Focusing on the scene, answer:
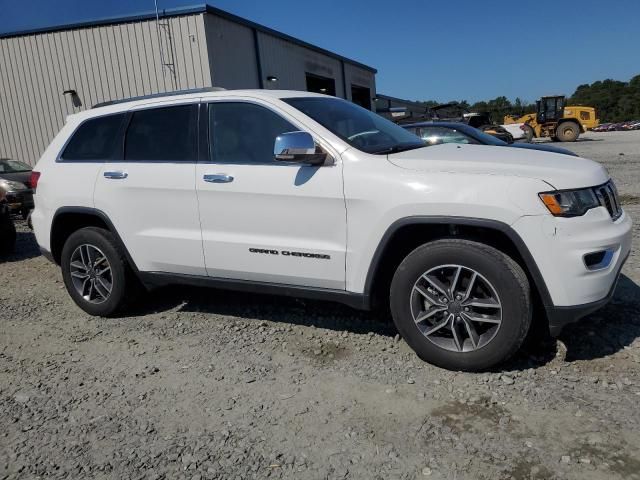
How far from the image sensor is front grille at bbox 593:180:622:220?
127 inches

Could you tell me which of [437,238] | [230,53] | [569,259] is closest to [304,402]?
[437,238]

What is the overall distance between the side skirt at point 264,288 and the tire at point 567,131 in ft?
105

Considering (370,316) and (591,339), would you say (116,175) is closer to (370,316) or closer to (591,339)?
(370,316)

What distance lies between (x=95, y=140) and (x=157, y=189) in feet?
3.28

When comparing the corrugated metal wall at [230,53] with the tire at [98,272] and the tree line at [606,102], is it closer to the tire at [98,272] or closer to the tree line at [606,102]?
the tire at [98,272]

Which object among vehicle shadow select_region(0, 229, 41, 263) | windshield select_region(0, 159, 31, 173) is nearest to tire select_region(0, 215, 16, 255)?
vehicle shadow select_region(0, 229, 41, 263)

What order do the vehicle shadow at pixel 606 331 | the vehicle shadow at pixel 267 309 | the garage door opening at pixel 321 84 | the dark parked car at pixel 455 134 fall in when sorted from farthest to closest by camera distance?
1. the garage door opening at pixel 321 84
2. the dark parked car at pixel 455 134
3. the vehicle shadow at pixel 267 309
4. the vehicle shadow at pixel 606 331

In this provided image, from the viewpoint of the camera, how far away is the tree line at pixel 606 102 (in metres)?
87.8

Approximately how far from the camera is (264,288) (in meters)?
3.98

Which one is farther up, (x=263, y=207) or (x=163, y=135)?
(x=163, y=135)

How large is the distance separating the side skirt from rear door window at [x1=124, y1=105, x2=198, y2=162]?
→ 954 mm

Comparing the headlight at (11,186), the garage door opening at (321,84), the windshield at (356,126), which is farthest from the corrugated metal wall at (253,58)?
the windshield at (356,126)

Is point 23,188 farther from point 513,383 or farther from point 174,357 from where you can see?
point 513,383

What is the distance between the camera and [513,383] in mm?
3215
